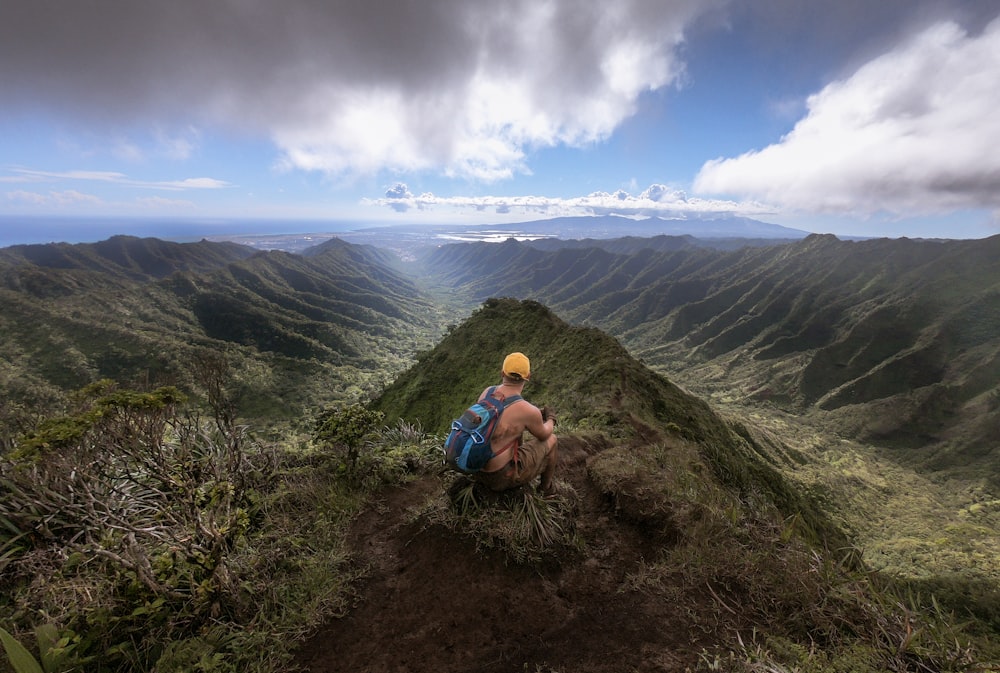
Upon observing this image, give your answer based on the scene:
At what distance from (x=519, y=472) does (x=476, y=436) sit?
3.01ft

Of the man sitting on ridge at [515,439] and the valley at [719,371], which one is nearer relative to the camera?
the man sitting on ridge at [515,439]

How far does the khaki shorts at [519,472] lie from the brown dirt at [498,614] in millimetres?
825

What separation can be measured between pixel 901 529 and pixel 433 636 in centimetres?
6978

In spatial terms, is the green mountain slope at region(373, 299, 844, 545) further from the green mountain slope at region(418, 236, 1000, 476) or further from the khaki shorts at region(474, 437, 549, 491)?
the green mountain slope at region(418, 236, 1000, 476)

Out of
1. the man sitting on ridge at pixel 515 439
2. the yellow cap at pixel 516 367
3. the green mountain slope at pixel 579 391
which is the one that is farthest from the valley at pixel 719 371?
the yellow cap at pixel 516 367

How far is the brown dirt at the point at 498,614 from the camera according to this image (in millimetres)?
3729

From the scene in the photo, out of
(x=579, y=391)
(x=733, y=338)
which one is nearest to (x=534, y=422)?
(x=579, y=391)

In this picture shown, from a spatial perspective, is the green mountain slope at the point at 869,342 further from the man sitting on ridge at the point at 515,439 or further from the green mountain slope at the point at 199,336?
the green mountain slope at the point at 199,336

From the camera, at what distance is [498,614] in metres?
4.29

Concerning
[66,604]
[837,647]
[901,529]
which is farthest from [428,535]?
[901,529]

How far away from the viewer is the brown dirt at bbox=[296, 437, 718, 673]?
3.73 metres

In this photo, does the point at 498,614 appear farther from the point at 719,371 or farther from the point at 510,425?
the point at 719,371

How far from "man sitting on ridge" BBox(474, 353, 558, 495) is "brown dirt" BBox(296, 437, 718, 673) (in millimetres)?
938

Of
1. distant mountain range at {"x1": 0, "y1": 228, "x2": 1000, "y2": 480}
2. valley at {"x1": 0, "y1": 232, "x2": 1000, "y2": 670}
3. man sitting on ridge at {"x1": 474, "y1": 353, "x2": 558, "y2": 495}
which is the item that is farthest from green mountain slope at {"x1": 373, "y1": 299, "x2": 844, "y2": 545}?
distant mountain range at {"x1": 0, "y1": 228, "x2": 1000, "y2": 480}
